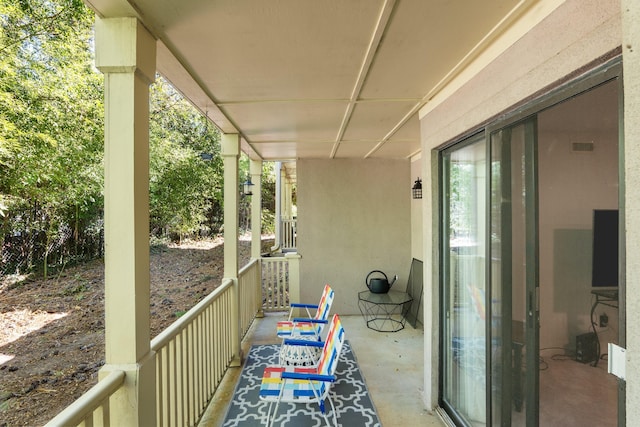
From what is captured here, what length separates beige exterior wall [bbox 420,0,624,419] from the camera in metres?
1.13

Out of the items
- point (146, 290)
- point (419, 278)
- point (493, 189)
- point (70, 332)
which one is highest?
point (493, 189)

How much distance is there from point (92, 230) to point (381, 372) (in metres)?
8.56

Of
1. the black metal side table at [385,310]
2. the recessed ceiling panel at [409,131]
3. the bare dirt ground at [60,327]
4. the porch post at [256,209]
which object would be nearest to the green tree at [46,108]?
the bare dirt ground at [60,327]

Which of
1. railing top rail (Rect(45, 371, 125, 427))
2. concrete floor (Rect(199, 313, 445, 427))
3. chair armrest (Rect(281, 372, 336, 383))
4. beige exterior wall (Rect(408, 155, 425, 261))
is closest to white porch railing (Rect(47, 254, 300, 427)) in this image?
railing top rail (Rect(45, 371, 125, 427))

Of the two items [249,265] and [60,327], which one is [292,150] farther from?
[60,327]

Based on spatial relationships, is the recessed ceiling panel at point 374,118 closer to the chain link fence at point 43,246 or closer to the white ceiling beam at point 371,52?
the white ceiling beam at point 371,52

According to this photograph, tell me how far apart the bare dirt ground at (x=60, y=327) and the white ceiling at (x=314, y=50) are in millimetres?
3947

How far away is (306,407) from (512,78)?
9.17 ft

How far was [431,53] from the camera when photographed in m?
1.83

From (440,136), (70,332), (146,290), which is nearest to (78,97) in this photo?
(70,332)

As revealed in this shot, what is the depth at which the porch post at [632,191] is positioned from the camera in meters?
0.77

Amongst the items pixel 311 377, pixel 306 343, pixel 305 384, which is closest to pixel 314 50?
pixel 311 377

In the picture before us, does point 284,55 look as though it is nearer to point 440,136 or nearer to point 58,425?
point 440,136

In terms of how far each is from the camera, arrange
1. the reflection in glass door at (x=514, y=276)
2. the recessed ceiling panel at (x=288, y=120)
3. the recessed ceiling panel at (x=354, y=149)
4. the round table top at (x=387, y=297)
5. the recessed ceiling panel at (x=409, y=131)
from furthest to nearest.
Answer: the round table top at (x=387, y=297) < the recessed ceiling panel at (x=354, y=149) < the recessed ceiling panel at (x=409, y=131) < the recessed ceiling panel at (x=288, y=120) < the reflection in glass door at (x=514, y=276)
